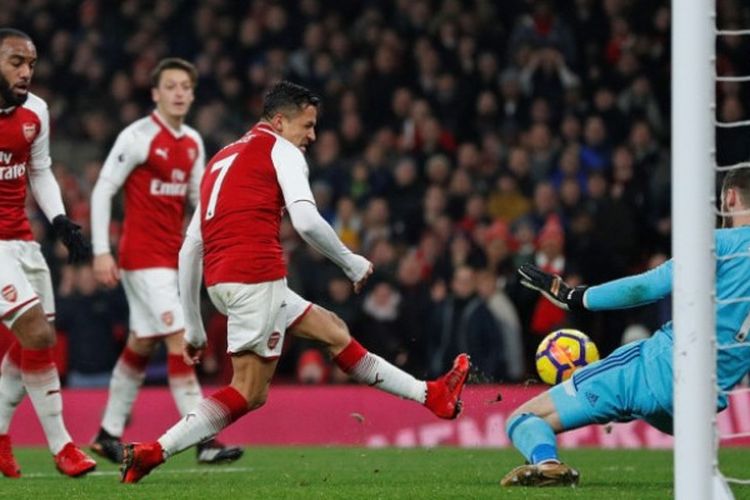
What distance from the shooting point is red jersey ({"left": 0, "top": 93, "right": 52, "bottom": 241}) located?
29.7 ft

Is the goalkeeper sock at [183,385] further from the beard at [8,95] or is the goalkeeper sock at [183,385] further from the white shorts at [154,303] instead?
the beard at [8,95]

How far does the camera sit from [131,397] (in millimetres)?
10969

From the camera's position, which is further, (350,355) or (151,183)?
(151,183)

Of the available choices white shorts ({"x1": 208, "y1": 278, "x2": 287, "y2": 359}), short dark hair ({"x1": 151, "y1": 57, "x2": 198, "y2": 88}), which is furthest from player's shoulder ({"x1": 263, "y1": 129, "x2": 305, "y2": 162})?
short dark hair ({"x1": 151, "y1": 57, "x2": 198, "y2": 88})

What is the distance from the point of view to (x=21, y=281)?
29.3ft

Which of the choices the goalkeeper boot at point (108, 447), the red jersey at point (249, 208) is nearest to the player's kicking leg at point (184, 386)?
the goalkeeper boot at point (108, 447)

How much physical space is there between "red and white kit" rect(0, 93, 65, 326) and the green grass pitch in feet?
3.46

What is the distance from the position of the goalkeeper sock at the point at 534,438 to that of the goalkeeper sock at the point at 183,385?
11.4ft

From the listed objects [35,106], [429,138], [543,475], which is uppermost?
[429,138]

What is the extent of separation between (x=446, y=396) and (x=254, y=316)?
1239mm

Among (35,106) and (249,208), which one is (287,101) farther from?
(35,106)

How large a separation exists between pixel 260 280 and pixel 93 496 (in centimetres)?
140

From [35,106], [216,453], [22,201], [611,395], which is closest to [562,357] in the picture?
[611,395]

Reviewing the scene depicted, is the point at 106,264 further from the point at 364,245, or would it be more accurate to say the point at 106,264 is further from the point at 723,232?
the point at 364,245
